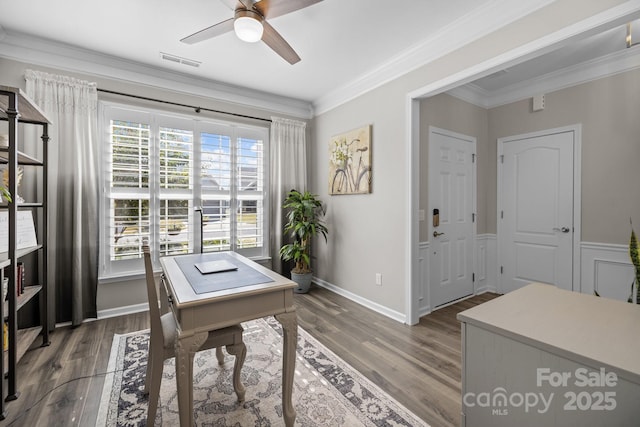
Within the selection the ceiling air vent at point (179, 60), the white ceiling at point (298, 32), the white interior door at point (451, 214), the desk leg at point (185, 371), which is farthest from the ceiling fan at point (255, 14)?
the white interior door at point (451, 214)

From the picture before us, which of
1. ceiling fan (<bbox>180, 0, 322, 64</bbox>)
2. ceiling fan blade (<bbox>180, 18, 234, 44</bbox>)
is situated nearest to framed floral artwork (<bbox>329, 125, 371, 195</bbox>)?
ceiling fan (<bbox>180, 0, 322, 64</bbox>)

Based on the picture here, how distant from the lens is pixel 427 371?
2.07m

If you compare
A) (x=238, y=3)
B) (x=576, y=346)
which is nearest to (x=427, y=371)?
(x=576, y=346)

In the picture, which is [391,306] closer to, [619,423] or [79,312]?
[619,423]

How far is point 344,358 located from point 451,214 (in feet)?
7.21

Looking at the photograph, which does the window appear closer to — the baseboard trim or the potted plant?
the potted plant

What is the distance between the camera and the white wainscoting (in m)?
2.75

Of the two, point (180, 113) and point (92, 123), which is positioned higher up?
point (180, 113)

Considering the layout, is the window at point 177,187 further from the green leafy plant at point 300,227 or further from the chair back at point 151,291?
the chair back at point 151,291

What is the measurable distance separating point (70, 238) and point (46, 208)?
492mm

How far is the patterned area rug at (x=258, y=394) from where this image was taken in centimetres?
161

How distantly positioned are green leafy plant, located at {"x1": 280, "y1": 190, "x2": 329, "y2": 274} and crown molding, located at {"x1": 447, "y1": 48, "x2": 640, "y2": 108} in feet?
7.47

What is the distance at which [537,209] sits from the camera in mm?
3451

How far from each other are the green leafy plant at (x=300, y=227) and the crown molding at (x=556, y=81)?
2278 millimetres
